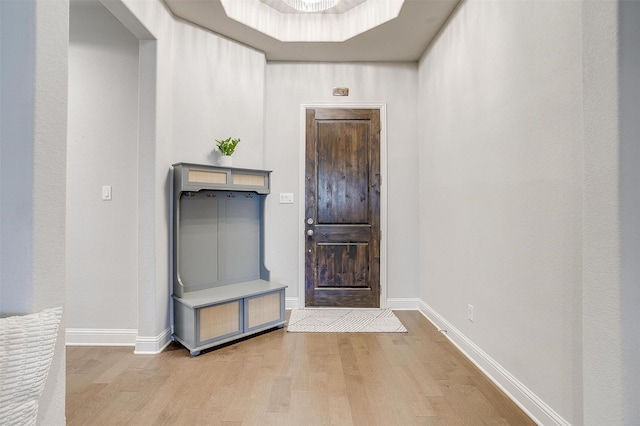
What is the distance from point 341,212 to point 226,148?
1.40 meters

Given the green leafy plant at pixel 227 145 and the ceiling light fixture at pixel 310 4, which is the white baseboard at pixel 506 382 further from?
the ceiling light fixture at pixel 310 4

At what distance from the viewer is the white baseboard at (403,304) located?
3.48m

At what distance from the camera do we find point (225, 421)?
63.2 inches

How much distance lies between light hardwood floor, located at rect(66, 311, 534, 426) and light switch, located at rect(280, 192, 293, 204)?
1476 millimetres

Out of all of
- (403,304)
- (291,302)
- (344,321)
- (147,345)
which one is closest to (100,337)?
(147,345)

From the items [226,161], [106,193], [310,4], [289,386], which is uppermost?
[310,4]

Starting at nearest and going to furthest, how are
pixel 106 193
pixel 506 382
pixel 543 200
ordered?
1. pixel 543 200
2. pixel 506 382
3. pixel 106 193

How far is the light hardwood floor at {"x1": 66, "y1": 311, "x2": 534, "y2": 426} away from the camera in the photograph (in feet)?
5.39

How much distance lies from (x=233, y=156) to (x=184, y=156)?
0.49m

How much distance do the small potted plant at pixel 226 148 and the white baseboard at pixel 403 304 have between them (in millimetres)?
2256

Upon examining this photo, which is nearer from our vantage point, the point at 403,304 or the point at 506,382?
the point at 506,382

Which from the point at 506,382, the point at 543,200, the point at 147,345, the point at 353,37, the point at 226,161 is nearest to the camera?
the point at 543,200

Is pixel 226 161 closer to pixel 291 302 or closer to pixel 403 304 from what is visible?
pixel 291 302

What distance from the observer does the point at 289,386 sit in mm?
1932
